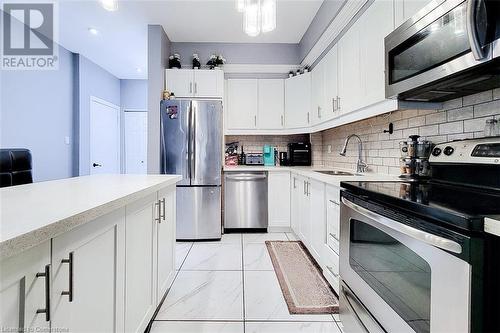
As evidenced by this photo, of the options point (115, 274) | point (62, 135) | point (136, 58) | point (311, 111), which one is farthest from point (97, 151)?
point (115, 274)

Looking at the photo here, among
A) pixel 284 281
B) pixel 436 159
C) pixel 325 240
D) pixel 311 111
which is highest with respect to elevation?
pixel 311 111

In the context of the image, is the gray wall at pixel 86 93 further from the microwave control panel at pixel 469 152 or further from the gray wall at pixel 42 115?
the microwave control panel at pixel 469 152

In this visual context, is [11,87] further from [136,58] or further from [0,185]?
[0,185]

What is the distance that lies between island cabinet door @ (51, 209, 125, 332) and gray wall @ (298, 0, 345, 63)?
2489 millimetres

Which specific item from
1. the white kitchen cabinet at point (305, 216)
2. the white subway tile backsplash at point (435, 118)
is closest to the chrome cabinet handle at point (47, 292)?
the white subway tile backsplash at point (435, 118)

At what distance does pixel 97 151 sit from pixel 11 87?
203 cm

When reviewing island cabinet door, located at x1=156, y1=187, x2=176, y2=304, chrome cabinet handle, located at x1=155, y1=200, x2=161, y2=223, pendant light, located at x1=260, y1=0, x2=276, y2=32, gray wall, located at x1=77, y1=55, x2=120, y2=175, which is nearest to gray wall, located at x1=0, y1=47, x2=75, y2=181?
gray wall, located at x1=77, y1=55, x2=120, y2=175

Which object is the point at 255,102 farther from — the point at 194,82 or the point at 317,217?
the point at 317,217

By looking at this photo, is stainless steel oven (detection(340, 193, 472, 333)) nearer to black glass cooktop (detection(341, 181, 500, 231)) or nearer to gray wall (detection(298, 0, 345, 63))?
black glass cooktop (detection(341, 181, 500, 231))

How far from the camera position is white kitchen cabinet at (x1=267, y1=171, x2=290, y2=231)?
12.3ft

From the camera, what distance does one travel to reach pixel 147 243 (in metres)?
1.54

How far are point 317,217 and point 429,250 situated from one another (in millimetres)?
1537

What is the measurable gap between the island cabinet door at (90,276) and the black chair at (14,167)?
4.19 ft

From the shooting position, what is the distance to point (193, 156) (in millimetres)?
3436
